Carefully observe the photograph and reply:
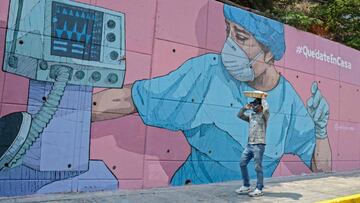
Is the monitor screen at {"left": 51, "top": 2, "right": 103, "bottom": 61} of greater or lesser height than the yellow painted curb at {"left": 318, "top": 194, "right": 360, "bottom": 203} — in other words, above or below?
above

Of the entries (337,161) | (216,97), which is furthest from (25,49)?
(337,161)

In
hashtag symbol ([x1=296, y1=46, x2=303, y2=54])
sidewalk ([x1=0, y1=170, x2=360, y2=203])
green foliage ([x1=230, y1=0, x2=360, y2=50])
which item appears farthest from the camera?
green foliage ([x1=230, y1=0, x2=360, y2=50])

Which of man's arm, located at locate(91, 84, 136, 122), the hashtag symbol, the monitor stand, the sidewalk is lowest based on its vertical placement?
the sidewalk

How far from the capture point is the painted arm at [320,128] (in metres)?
10.4

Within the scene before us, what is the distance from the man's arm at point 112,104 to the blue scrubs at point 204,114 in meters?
0.14

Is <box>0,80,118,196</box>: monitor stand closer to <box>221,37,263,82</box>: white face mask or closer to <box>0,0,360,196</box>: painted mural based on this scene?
<box>0,0,360,196</box>: painted mural

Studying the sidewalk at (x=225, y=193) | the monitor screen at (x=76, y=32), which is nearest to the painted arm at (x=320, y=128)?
the sidewalk at (x=225, y=193)

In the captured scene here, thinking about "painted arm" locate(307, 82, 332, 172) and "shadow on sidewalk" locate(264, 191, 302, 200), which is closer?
"shadow on sidewalk" locate(264, 191, 302, 200)

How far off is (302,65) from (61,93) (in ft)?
20.4

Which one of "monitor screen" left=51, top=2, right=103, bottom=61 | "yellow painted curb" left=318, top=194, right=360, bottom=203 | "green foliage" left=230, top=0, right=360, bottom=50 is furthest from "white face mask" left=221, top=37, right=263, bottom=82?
"green foliage" left=230, top=0, right=360, bottom=50

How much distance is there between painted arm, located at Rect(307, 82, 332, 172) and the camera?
34.2 ft

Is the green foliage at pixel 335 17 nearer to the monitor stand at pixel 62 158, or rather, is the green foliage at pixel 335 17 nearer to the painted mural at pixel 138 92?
the painted mural at pixel 138 92

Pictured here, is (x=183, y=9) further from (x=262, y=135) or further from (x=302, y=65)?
(x=302, y=65)

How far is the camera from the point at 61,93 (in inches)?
240
